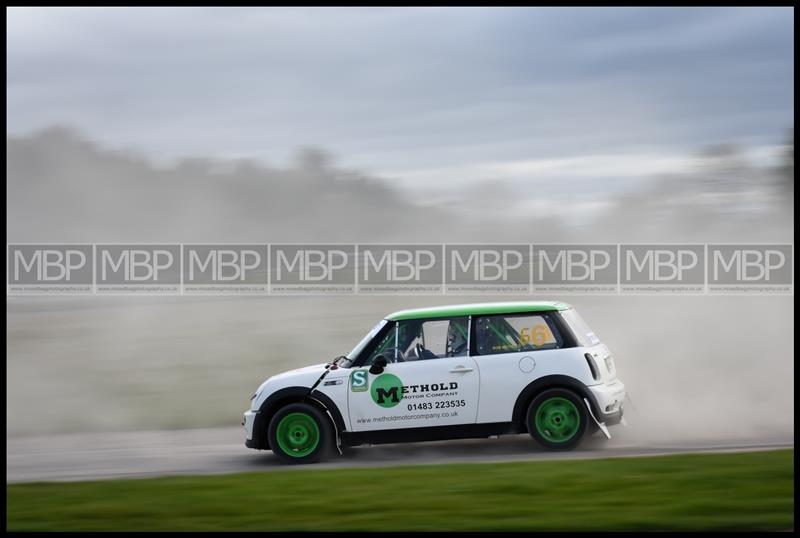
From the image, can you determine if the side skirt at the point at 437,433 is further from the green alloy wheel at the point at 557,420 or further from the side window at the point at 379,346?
the side window at the point at 379,346

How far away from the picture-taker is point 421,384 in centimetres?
872

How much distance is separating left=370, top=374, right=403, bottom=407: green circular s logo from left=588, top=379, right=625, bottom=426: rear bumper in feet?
5.69

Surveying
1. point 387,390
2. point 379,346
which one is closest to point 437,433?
point 387,390

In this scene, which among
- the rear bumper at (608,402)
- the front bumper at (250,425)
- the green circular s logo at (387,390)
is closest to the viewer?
the rear bumper at (608,402)

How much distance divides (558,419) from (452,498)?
79.1 inches

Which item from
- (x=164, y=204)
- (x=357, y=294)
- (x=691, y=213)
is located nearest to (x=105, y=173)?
(x=164, y=204)

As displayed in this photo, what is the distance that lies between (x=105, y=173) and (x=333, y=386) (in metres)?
12.6

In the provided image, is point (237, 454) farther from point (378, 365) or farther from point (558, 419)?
point (558, 419)

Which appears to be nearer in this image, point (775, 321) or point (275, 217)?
point (775, 321)

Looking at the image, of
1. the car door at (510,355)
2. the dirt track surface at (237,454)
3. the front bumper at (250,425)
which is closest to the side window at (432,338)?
the car door at (510,355)

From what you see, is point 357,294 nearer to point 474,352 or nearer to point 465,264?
point 465,264

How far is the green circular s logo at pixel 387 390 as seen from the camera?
344 inches

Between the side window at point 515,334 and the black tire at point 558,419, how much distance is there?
472 millimetres

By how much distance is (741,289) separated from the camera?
597 inches
